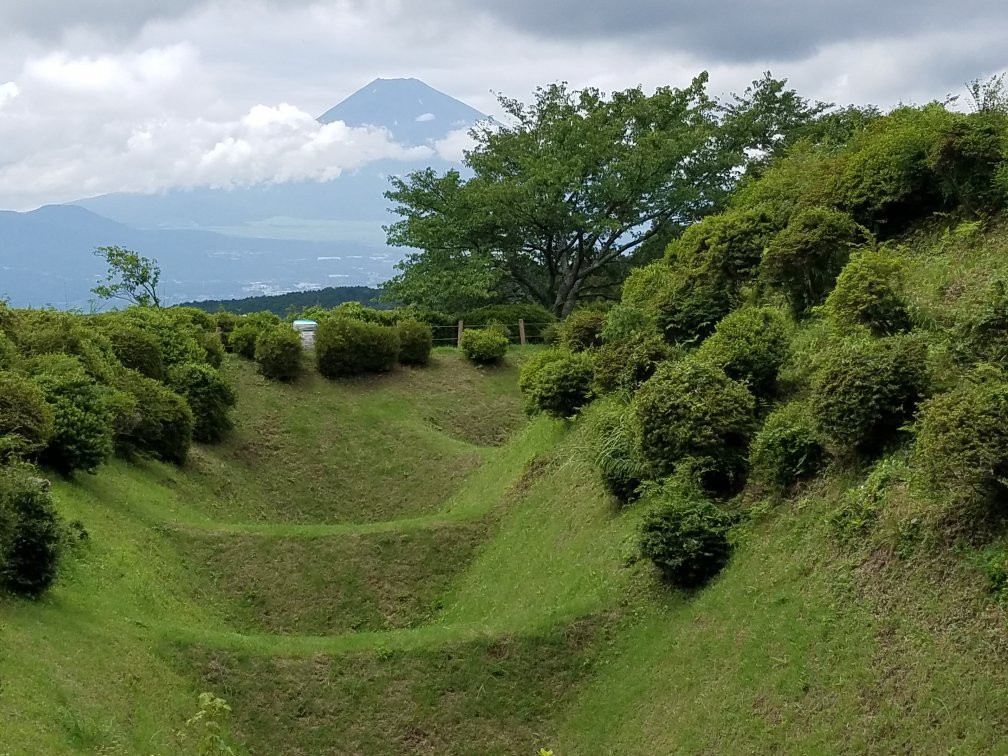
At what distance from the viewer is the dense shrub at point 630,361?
56.3ft

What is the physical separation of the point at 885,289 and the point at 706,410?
324 cm

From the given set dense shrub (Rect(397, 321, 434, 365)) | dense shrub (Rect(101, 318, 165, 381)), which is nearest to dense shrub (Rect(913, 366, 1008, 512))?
dense shrub (Rect(101, 318, 165, 381))

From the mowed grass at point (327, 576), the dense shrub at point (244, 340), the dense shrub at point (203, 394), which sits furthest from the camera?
the dense shrub at point (244, 340)

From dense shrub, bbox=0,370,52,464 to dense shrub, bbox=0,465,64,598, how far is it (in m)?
3.00

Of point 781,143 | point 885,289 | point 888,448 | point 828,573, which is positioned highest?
point 781,143

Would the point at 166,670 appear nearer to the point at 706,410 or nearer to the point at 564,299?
the point at 706,410

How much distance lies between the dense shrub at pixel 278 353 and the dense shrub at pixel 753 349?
54.2ft

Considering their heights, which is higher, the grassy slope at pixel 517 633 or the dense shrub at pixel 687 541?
the dense shrub at pixel 687 541

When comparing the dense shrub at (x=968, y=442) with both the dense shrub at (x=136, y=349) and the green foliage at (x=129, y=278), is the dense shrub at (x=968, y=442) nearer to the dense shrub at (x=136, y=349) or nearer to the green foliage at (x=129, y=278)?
the dense shrub at (x=136, y=349)

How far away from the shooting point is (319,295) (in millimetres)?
66125

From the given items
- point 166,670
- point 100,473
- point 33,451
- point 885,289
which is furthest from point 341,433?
point 885,289

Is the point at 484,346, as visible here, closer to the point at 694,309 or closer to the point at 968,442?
the point at 694,309

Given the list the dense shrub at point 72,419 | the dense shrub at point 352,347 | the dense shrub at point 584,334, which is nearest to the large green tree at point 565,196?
the dense shrub at point 352,347

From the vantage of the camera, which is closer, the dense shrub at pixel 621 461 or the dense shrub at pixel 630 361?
the dense shrub at pixel 621 461
